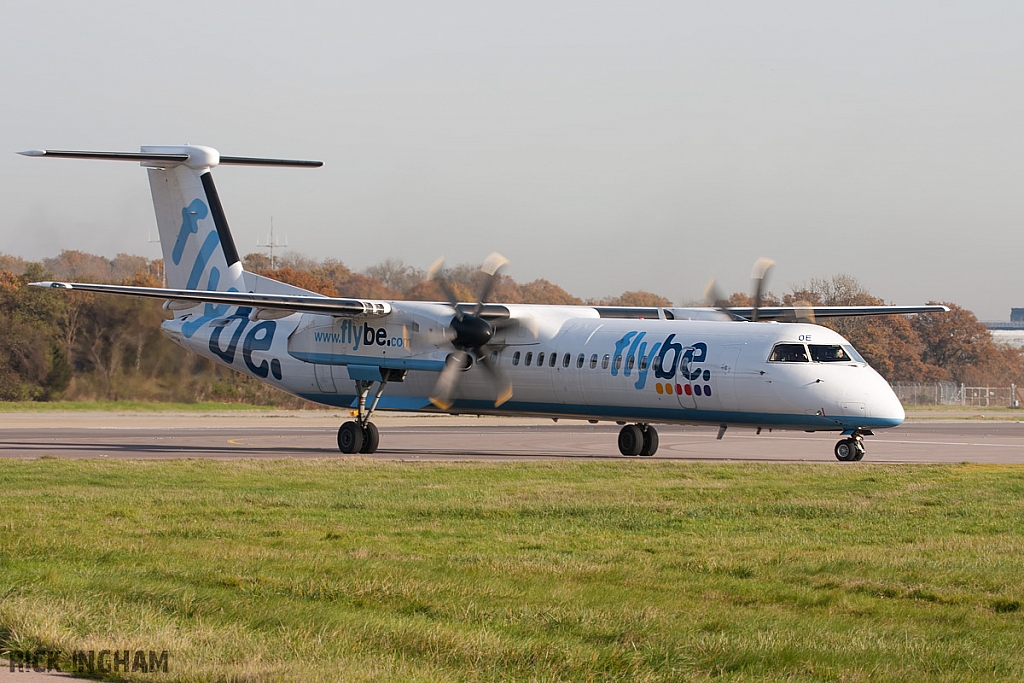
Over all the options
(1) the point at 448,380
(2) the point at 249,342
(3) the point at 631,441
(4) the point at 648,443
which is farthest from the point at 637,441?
(2) the point at 249,342

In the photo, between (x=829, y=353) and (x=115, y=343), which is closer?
(x=829, y=353)

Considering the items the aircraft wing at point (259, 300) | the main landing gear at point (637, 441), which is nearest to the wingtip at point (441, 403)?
the aircraft wing at point (259, 300)

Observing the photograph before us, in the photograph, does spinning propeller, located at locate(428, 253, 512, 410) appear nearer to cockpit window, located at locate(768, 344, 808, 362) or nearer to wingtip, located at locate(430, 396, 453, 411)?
wingtip, located at locate(430, 396, 453, 411)

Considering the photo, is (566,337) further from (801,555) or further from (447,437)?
(801,555)

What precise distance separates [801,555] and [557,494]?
586cm

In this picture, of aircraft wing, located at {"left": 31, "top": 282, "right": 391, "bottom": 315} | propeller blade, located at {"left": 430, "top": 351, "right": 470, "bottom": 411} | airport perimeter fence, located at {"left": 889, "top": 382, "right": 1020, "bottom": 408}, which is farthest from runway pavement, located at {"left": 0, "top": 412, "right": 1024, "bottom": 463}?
airport perimeter fence, located at {"left": 889, "top": 382, "right": 1020, "bottom": 408}

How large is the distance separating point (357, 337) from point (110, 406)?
911 inches

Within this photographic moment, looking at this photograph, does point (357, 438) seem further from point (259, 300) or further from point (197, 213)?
point (197, 213)

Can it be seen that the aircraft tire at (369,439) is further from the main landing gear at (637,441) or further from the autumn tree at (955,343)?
the autumn tree at (955,343)

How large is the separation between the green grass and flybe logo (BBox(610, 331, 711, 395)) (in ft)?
87.5

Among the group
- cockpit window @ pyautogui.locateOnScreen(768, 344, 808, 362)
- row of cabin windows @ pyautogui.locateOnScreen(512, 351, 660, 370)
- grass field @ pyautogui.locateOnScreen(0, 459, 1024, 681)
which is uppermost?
cockpit window @ pyautogui.locateOnScreen(768, 344, 808, 362)

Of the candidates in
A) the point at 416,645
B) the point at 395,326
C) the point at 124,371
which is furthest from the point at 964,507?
the point at 124,371

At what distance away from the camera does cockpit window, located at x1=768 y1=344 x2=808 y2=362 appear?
23844 mm

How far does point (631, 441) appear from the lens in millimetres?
26844
